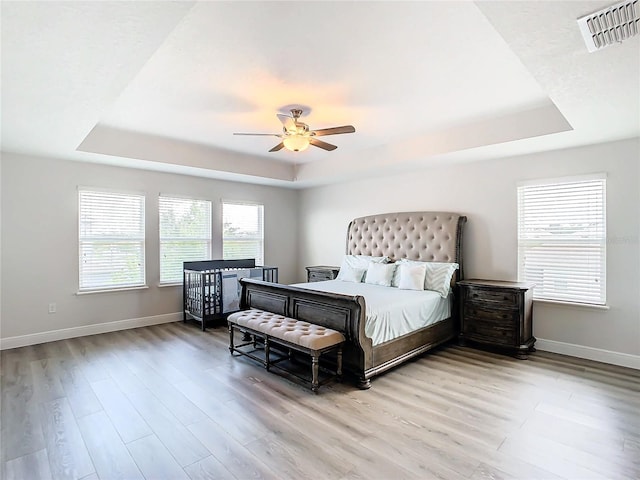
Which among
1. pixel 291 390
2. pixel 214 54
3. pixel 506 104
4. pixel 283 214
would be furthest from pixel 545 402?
pixel 283 214

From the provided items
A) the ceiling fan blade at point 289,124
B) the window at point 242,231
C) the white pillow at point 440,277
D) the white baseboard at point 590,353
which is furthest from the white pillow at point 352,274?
the ceiling fan blade at point 289,124

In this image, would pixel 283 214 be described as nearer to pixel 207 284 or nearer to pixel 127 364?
pixel 207 284

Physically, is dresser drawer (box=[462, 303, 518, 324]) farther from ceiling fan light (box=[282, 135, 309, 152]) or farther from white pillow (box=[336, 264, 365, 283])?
ceiling fan light (box=[282, 135, 309, 152])

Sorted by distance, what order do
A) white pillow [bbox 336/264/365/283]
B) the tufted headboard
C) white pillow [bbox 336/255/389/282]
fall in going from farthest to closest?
1. white pillow [bbox 336/255/389/282]
2. white pillow [bbox 336/264/365/283]
3. the tufted headboard

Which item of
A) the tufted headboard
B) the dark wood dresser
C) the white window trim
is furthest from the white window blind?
the dark wood dresser

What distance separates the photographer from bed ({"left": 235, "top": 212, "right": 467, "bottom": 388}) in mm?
3287

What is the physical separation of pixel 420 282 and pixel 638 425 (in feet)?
7.62

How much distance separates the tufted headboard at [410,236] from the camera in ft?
15.8

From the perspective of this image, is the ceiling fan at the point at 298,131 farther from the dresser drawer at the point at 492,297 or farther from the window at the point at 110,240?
the window at the point at 110,240

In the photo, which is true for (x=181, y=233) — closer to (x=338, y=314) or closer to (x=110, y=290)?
(x=110, y=290)

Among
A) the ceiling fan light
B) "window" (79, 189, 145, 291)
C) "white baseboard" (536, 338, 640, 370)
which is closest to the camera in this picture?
the ceiling fan light

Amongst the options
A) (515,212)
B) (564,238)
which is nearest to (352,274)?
(515,212)

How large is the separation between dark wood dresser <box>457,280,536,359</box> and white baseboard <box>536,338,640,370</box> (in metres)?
0.17

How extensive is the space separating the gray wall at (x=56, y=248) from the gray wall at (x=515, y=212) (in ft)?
10.9
